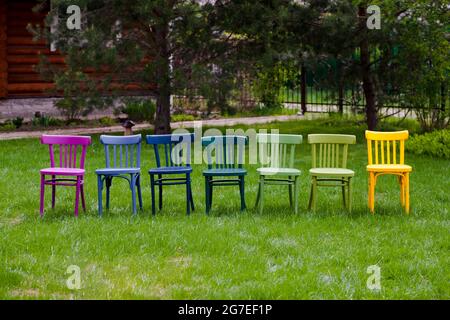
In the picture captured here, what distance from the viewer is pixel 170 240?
7.24 meters

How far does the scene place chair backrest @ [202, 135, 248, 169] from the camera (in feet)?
27.7

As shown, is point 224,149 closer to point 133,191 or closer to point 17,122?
point 133,191

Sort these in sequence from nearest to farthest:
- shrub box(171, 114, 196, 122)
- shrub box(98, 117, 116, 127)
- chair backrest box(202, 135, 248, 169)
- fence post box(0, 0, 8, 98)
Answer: chair backrest box(202, 135, 248, 169) < fence post box(0, 0, 8, 98) < shrub box(98, 117, 116, 127) < shrub box(171, 114, 196, 122)

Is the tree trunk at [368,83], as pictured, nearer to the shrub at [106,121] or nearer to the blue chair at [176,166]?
the shrub at [106,121]

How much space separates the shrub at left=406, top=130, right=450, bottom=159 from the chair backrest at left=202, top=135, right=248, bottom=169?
4858 millimetres

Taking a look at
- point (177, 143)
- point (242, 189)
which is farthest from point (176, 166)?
point (242, 189)

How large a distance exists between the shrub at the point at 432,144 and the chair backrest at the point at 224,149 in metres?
4.86

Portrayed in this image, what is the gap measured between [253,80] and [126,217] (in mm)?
12336

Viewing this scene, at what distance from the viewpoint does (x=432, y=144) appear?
1284 centimetres

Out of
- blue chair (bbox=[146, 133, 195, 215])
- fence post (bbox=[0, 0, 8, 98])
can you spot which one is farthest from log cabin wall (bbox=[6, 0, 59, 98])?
blue chair (bbox=[146, 133, 195, 215])

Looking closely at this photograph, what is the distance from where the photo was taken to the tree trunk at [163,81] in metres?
13.6

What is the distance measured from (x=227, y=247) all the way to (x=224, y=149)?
190 cm

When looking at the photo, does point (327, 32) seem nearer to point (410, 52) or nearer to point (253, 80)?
point (410, 52)

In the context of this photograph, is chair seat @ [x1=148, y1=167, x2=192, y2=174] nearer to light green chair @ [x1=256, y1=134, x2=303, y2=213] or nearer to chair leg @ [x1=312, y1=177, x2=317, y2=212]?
light green chair @ [x1=256, y1=134, x2=303, y2=213]
